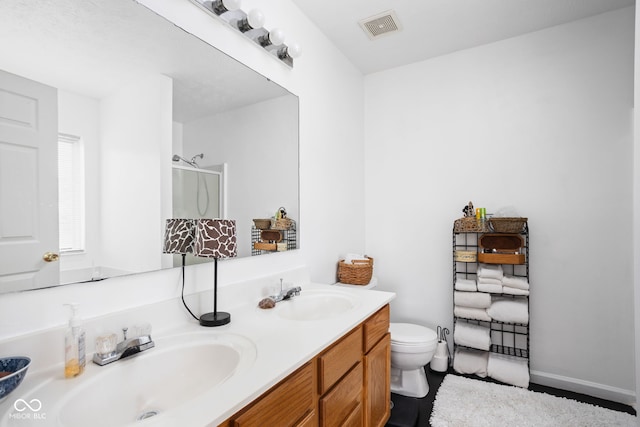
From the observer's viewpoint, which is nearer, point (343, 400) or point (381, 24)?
point (343, 400)

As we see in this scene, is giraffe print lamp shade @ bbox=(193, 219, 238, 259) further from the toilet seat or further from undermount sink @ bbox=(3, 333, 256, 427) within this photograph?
the toilet seat

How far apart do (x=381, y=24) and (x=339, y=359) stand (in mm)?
2138

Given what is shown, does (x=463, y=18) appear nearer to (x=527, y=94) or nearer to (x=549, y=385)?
(x=527, y=94)

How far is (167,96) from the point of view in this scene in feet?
4.10

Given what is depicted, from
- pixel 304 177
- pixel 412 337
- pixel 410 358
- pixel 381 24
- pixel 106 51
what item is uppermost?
pixel 381 24

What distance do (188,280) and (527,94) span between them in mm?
2566

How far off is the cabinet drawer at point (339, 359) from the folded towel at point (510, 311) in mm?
1303

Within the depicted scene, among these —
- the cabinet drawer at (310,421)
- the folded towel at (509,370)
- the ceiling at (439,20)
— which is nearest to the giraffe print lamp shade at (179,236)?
the cabinet drawer at (310,421)

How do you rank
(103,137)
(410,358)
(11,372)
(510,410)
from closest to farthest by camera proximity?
1. (11,372)
2. (103,137)
3. (510,410)
4. (410,358)

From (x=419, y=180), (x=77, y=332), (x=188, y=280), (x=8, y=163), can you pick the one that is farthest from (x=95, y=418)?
(x=419, y=180)

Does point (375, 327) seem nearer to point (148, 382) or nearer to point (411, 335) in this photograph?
point (411, 335)

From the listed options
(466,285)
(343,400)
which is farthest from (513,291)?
(343,400)

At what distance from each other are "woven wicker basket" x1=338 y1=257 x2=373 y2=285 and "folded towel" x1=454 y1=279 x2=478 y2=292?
65 centimetres

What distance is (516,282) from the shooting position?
219 centimetres
